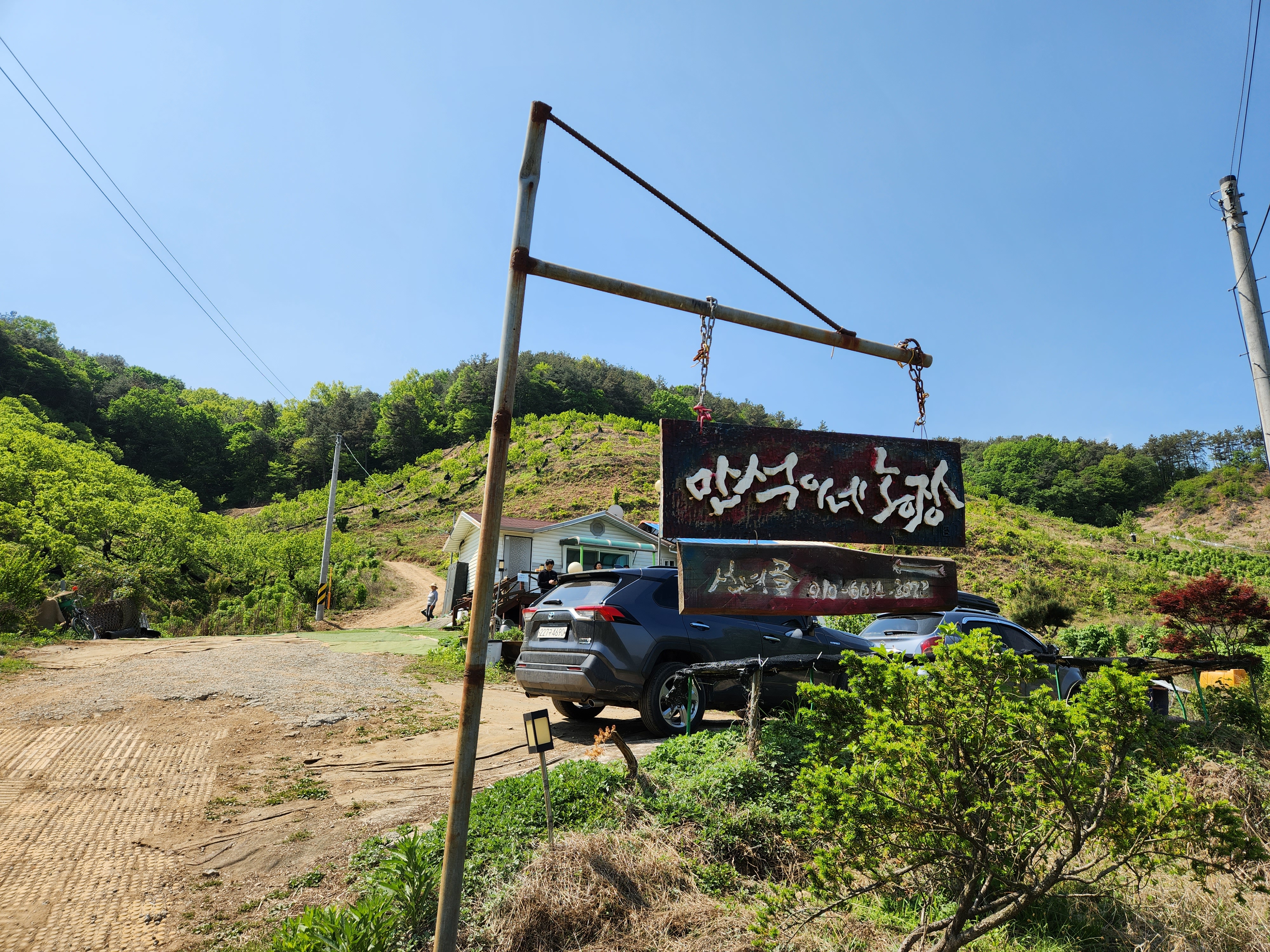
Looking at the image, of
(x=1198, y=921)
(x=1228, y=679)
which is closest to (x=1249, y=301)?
(x=1228, y=679)

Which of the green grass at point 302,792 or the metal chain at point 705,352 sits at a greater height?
the metal chain at point 705,352

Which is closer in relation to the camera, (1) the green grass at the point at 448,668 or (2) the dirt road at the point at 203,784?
(2) the dirt road at the point at 203,784

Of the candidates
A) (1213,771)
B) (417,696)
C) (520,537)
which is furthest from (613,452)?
(1213,771)

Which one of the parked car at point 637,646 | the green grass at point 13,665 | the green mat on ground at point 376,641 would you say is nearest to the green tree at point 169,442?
the green mat on ground at point 376,641

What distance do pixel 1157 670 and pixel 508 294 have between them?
8.90 m

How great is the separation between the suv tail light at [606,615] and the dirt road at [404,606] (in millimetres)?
17211

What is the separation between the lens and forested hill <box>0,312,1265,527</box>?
6269cm

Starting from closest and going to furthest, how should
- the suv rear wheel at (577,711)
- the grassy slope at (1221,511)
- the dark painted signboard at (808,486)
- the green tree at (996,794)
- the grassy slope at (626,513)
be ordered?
the green tree at (996,794), the dark painted signboard at (808,486), the suv rear wheel at (577,711), the grassy slope at (626,513), the grassy slope at (1221,511)

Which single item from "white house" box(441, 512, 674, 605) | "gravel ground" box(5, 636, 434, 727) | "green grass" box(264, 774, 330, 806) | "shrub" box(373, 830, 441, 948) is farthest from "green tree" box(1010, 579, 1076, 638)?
"shrub" box(373, 830, 441, 948)

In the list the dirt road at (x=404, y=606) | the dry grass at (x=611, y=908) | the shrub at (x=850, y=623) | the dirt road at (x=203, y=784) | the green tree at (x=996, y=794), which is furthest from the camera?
the dirt road at (x=404, y=606)

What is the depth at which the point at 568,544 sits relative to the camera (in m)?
26.5

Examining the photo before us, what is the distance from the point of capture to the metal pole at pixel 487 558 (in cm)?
291

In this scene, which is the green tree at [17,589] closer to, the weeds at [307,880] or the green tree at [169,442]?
the weeds at [307,880]

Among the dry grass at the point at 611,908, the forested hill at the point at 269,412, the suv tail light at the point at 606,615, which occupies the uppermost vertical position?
the forested hill at the point at 269,412
